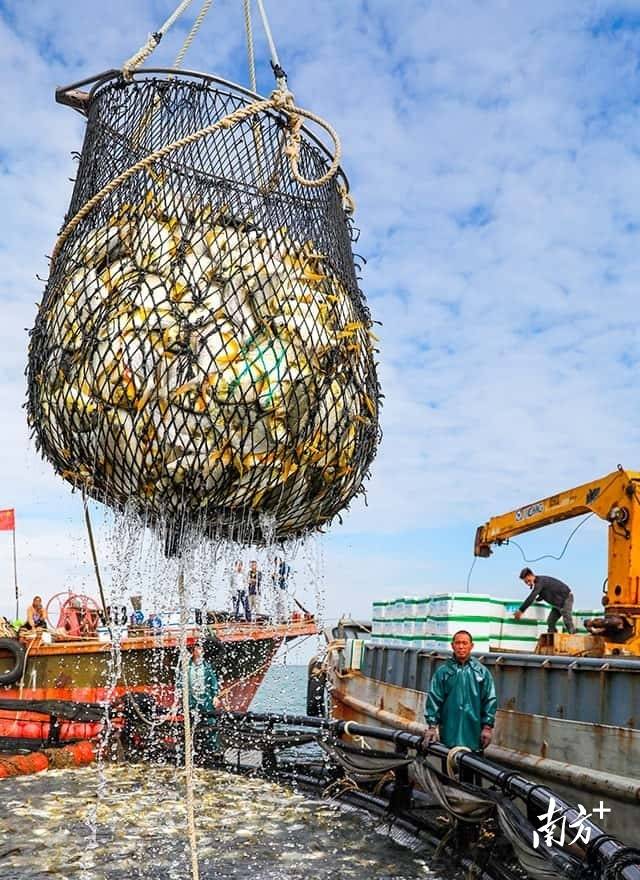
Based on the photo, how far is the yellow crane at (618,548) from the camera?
10094 millimetres

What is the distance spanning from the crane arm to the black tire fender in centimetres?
897

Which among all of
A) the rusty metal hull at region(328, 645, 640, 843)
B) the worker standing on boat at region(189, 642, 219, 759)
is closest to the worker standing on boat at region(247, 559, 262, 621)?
the worker standing on boat at region(189, 642, 219, 759)

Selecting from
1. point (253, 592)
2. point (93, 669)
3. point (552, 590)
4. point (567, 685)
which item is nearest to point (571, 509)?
point (552, 590)

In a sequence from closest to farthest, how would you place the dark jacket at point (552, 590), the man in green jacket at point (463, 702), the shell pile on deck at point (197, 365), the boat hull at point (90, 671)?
the shell pile on deck at point (197, 365) < the man in green jacket at point (463, 702) < the dark jacket at point (552, 590) < the boat hull at point (90, 671)

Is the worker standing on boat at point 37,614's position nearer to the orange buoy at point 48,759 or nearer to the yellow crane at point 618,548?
the orange buoy at point 48,759

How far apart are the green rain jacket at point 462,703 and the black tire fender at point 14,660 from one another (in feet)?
39.0

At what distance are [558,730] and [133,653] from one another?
459 inches

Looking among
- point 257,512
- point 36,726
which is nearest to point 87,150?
point 257,512

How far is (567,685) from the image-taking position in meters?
7.98

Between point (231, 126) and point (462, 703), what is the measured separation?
16.0 feet

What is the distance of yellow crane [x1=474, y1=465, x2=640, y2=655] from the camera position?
10094 millimetres

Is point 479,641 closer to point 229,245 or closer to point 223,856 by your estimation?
point 223,856

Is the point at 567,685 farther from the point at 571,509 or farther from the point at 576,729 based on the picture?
the point at 571,509

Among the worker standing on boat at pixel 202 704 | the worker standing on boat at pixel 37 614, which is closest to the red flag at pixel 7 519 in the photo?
the worker standing on boat at pixel 37 614
